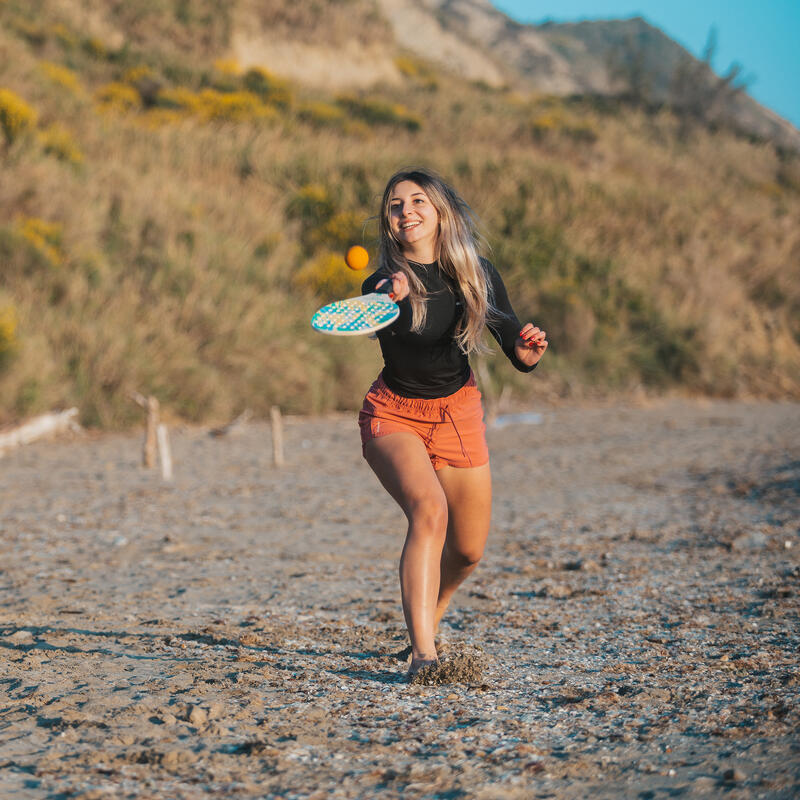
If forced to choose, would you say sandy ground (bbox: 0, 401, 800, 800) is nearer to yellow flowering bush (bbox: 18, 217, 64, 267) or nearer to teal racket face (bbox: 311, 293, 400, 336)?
teal racket face (bbox: 311, 293, 400, 336)

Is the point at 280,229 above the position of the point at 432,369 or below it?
above

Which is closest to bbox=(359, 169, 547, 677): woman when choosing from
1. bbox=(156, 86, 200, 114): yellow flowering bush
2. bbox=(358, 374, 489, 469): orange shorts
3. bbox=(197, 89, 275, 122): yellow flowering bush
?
bbox=(358, 374, 489, 469): orange shorts

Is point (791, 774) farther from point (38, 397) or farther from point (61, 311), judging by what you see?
point (61, 311)

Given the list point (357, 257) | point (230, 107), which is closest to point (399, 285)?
point (357, 257)

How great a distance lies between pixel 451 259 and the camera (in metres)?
3.78

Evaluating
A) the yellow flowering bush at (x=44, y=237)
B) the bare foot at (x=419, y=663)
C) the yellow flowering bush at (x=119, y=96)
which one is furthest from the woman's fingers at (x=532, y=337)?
the yellow flowering bush at (x=119, y=96)

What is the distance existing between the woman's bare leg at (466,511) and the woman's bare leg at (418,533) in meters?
0.13

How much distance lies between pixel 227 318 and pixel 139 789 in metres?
11.3

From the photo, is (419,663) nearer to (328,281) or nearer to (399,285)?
(399,285)

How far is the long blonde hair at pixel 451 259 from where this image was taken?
3.74m

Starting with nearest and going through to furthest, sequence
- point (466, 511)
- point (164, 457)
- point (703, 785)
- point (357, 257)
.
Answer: point (703, 785)
point (357, 257)
point (466, 511)
point (164, 457)

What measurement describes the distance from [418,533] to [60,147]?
575 inches

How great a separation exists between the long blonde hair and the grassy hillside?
8456 mm

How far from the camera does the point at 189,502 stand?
8.33 metres
